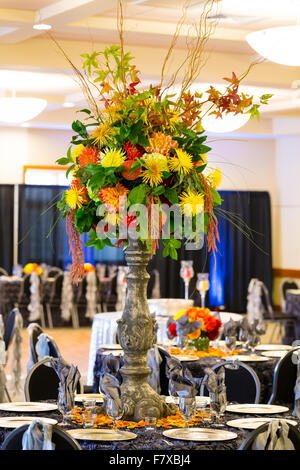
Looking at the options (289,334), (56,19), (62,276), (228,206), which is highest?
(56,19)

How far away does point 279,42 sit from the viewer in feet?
21.1

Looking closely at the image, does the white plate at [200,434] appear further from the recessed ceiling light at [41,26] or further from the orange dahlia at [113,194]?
the recessed ceiling light at [41,26]

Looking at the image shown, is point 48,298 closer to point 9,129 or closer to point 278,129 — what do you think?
point 9,129

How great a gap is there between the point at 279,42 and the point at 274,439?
435 centimetres

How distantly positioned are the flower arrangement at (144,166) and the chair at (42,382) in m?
1.24

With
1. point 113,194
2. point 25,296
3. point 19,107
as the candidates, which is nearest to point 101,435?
point 113,194

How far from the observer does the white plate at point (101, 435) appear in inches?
120

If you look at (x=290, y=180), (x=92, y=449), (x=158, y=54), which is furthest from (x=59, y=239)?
(x=92, y=449)

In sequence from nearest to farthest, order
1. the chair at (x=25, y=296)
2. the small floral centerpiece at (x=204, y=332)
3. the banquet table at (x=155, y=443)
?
the banquet table at (x=155, y=443)
the small floral centerpiece at (x=204, y=332)
the chair at (x=25, y=296)

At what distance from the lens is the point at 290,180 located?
1548 centimetres

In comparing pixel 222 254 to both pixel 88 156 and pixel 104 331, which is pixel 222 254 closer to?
pixel 104 331

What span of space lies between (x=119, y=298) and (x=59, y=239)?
196 centimetres

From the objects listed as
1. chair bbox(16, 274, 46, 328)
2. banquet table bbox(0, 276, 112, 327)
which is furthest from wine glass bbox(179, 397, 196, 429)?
banquet table bbox(0, 276, 112, 327)

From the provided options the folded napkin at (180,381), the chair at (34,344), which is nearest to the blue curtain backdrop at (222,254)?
the chair at (34,344)
